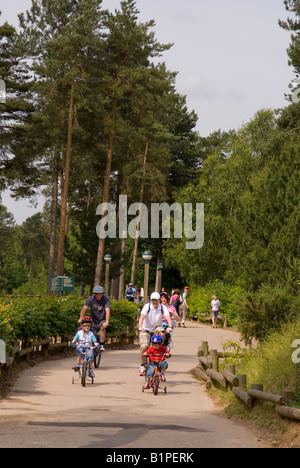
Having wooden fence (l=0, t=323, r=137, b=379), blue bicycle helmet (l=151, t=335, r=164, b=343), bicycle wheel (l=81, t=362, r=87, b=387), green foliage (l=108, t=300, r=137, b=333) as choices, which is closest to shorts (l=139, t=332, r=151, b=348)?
blue bicycle helmet (l=151, t=335, r=164, b=343)

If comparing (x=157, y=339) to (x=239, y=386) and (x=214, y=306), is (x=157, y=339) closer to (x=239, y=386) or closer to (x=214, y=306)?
(x=239, y=386)

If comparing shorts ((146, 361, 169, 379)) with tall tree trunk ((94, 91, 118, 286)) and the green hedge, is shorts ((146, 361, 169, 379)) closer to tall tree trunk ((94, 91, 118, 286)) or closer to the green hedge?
the green hedge

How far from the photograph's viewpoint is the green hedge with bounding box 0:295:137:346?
15332 millimetres

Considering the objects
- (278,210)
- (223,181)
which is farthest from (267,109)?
(278,210)

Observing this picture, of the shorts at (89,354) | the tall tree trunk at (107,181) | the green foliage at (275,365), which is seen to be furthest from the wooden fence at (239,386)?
the tall tree trunk at (107,181)

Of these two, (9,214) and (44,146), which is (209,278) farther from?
(9,214)

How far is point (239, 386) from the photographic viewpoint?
1232cm

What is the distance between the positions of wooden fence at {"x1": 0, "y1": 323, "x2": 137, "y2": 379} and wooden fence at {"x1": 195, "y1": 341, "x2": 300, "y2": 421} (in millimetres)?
4001

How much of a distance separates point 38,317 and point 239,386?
7648 millimetres

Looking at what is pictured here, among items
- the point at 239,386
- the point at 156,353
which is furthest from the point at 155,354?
the point at 239,386

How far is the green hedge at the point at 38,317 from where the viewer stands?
15332 mm

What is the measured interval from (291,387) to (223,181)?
54.6m

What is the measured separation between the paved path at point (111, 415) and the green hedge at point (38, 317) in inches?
38.4

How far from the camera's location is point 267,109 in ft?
228
